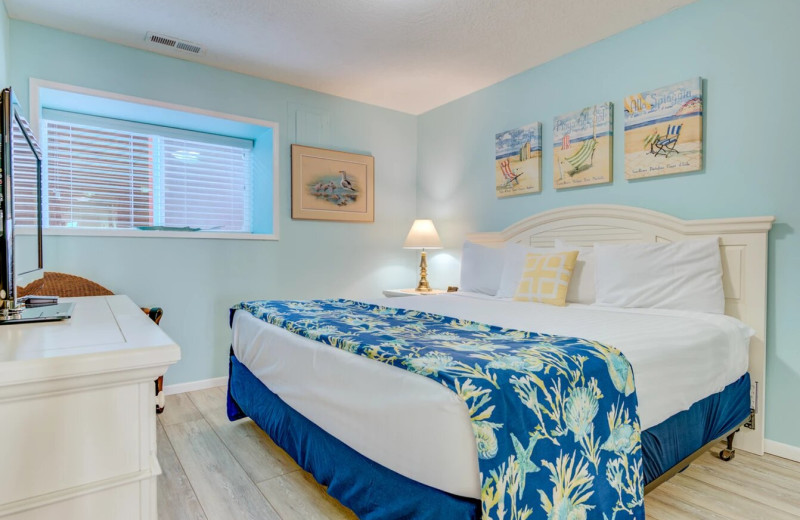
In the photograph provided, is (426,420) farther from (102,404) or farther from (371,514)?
(102,404)

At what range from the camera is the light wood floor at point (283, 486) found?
1.72m

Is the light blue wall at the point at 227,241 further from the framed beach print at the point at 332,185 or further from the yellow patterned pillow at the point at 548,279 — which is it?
the yellow patterned pillow at the point at 548,279

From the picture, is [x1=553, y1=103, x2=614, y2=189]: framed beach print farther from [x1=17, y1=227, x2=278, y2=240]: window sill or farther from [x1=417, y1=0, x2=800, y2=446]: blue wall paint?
[x1=17, y1=227, x2=278, y2=240]: window sill

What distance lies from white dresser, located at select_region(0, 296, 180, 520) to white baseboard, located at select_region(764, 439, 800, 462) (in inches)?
113

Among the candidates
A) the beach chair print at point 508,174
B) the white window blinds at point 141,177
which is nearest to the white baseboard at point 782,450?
the beach chair print at point 508,174

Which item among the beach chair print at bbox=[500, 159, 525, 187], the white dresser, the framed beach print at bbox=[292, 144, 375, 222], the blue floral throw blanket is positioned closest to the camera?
the white dresser

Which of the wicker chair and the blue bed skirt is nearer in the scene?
the blue bed skirt

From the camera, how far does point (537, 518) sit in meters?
1.10

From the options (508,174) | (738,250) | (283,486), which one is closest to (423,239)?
(508,174)

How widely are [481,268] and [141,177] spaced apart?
278 centimetres

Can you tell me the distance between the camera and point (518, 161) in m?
3.53

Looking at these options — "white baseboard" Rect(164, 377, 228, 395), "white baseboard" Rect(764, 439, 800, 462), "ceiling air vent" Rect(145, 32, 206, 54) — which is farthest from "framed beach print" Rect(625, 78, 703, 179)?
"white baseboard" Rect(164, 377, 228, 395)

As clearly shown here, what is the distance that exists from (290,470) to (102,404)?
1591 millimetres

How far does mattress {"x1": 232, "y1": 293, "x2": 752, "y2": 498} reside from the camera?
112cm
